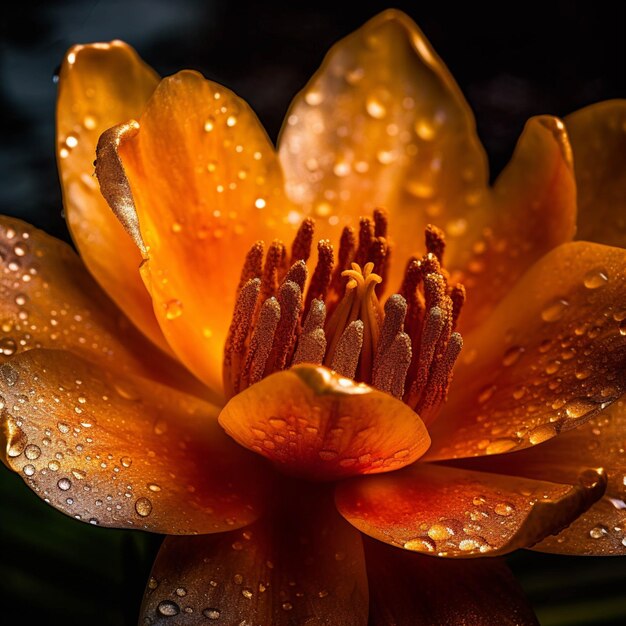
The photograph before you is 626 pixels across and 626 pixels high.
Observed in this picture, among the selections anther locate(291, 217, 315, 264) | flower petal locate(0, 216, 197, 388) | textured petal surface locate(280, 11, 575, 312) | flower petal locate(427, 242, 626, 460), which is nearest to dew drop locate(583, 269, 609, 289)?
flower petal locate(427, 242, 626, 460)

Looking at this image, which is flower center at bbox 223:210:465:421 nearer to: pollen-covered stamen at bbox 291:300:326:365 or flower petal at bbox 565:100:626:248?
pollen-covered stamen at bbox 291:300:326:365

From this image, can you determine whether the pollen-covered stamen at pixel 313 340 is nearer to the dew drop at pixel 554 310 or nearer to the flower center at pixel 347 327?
the flower center at pixel 347 327

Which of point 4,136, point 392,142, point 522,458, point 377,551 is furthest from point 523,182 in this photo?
point 4,136

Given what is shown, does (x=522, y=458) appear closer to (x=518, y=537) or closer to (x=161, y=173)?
(x=518, y=537)

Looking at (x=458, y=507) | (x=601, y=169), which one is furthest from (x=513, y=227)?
(x=458, y=507)

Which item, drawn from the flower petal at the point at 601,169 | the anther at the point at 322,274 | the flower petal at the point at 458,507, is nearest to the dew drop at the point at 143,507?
the flower petal at the point at 458,507

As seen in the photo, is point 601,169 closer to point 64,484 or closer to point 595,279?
point 595,279
